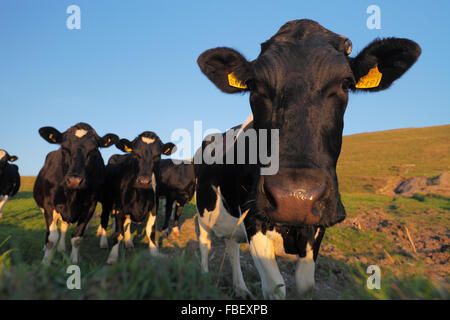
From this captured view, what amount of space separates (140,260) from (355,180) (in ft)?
110

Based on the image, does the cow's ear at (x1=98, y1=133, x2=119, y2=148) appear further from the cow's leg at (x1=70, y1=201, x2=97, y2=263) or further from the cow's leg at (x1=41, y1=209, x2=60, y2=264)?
the cow's leg at (x1=41, y1=209, x2=60, y2=264)

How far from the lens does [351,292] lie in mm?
1472

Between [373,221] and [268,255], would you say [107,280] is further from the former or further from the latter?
[373,221]

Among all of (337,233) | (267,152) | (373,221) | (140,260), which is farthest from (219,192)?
(373,221)

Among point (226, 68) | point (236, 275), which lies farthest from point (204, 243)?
point (226, 68)

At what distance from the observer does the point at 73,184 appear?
622 centimetres

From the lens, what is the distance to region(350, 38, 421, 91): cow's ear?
2.91 metres

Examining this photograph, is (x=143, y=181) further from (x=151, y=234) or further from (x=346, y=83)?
(x=346, y=83)

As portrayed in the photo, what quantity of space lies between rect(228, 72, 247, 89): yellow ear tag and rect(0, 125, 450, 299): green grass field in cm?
199

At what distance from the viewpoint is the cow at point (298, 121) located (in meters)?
1.94

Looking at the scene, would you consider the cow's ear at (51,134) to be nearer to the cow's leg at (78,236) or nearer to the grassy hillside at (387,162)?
the cow's leg at (78,236)

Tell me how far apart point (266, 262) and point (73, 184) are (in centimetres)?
508

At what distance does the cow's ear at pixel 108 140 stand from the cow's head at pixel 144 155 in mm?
263

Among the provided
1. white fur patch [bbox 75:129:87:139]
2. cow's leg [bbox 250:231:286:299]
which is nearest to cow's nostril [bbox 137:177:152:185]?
white fur patch [bbox 75:129:87:139]
